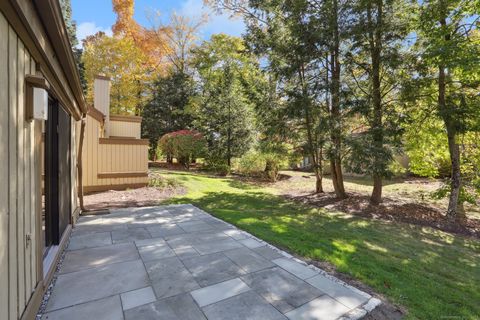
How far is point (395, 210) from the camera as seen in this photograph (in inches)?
262

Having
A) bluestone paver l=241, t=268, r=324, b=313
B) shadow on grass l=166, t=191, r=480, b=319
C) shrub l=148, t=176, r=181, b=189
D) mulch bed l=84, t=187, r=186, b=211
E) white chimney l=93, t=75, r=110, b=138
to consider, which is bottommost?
shadow on grass l=166, t=191, r=480, b=319

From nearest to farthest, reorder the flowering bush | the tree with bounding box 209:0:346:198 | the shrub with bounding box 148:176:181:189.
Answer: the tree with bounding box 209:0:346:198
the shrub with bounding box 148:176:181:189
the flowering bush

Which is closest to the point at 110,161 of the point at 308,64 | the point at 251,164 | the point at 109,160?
the point at 109,160

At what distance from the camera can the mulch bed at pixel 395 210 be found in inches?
221

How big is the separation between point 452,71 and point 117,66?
1456 centimetres

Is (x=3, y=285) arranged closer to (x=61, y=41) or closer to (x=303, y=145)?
(x=61, y=41)

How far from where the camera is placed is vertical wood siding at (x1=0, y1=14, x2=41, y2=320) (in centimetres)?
138

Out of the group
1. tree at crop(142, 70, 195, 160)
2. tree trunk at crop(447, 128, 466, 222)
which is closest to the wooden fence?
tree trunk at crop(447, 128, 466, 222)

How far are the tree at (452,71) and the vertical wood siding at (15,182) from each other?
6384 mm

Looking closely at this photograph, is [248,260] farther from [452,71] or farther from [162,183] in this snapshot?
Answer: [452,71]

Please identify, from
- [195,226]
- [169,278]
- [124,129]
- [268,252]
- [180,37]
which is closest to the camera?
[169,278]

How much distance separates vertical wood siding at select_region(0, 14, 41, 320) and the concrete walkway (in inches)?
20.3

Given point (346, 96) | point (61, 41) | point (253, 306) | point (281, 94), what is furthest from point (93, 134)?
point (346, 96)

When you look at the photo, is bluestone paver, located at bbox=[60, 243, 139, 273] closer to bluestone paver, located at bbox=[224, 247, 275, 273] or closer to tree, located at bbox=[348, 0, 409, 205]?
bluestone paver, located at bbox=[224, 247, 275, 273]
